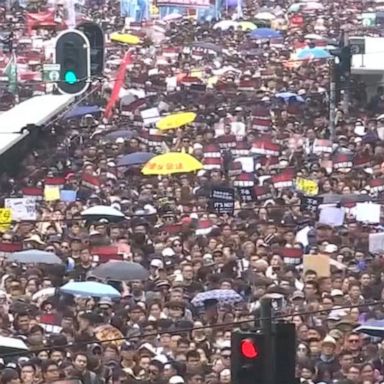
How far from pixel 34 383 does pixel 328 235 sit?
598 centimetres

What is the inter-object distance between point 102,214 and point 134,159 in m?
4.23

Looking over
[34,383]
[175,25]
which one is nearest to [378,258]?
[34,383]

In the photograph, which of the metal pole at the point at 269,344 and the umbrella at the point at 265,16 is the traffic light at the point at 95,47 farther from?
the umbrella at the point at 265,16

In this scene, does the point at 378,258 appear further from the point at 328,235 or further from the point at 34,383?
the point at 34,383

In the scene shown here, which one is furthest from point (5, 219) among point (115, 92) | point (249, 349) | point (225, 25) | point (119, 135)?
point (225, 25)

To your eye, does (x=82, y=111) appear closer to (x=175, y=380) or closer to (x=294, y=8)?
(x=175, y=380)

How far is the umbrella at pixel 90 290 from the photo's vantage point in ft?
49.0

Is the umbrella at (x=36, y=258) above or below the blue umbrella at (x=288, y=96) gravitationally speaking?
above

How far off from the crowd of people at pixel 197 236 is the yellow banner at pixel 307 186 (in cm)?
2

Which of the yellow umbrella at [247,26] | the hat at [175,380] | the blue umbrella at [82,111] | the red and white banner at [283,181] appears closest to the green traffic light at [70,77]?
the hat at [175,380]

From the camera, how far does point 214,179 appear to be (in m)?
21.4

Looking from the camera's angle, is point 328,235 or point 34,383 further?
point 328,235

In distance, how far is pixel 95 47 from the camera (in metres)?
16.7

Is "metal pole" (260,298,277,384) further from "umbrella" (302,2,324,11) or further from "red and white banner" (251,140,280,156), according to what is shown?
"umbrella" (302,2,324,11)
